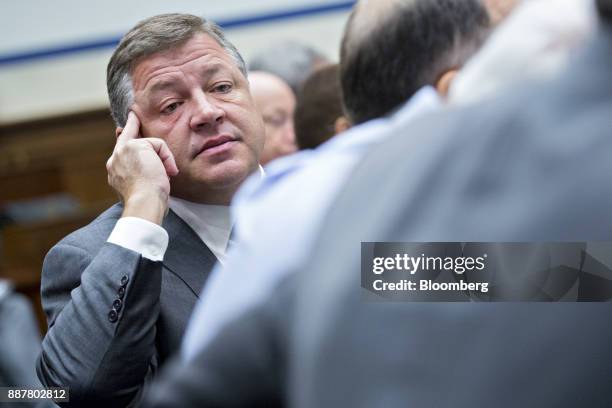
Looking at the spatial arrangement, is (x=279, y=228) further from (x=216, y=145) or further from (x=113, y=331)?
(x=216, y=145)

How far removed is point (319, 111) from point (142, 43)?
1041 mm

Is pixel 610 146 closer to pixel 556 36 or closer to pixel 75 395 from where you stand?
pixel 556 36

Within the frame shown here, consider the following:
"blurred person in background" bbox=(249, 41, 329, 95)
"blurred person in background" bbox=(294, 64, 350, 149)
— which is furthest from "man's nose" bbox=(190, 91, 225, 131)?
"blurred person in background" bbox=(249, 41, 329, 95)

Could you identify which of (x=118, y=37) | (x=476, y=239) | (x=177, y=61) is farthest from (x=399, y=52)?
(x=118, y=37)

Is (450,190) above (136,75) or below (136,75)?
below

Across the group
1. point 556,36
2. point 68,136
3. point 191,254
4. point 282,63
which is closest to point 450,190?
point 556,36

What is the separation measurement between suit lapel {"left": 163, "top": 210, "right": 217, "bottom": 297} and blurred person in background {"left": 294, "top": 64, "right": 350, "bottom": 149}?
3.61 ft

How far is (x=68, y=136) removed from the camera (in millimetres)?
6590

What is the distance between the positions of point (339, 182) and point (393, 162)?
4.2 inches

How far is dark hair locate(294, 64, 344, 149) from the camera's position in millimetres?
3221

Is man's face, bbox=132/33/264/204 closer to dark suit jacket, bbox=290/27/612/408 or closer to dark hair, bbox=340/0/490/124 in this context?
dark hair, bbox=340/0/490/124

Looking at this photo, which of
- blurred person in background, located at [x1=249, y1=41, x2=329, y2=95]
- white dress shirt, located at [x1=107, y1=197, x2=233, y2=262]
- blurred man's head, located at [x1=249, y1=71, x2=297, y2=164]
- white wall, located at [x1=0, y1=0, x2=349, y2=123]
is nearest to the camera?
white dress shirt, located at [x1=107, y1=197, x2=233, y2=262]

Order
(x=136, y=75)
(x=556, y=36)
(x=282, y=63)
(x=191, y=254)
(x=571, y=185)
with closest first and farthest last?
(x=571, y=185)
(x=556, y=36)
(x=191, y=254)
(x=136, y=75)
(x=282, y=63)

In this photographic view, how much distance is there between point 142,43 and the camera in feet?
7.42
